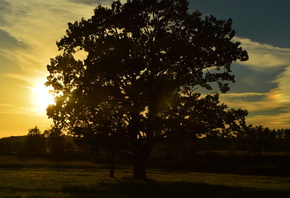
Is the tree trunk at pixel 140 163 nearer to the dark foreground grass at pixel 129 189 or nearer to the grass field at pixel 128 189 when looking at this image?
the grass field at pixel 128 189

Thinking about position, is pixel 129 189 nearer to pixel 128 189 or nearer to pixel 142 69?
→ pixel 128 189

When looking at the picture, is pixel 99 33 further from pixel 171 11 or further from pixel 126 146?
pixel 126 146

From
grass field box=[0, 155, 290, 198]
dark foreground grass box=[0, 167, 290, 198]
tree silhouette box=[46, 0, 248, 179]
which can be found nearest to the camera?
dark foreground grass box=[0, 167, 290, 198]

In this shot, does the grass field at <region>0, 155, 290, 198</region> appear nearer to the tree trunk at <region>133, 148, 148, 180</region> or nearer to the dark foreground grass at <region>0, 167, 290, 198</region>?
the dark foreground grass at <region>0, 167, 290, 198</region>

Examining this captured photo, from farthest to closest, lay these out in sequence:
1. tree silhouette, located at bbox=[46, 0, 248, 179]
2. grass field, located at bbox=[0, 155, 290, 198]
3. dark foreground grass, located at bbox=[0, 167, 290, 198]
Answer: tree silhouette, located at bbox=[46, 0, 248, 179], grass field, located at bbox=[0, 155, 290, 198], dark foreground grass, located at bbox=[0, 167, 290, 198]

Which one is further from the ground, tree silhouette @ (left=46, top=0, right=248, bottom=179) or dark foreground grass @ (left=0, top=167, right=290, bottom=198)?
tree silhouette @ (left=46, top=0, right=248, bottom=179)

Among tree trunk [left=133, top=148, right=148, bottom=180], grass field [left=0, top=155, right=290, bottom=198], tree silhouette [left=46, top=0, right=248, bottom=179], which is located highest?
tree silhouette [left=46, top=0, right=248, bottom=179]

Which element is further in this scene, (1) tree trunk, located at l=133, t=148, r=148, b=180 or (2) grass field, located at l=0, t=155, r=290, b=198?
(1) tree trunk, located at l=133, t=148, r=148, b=180

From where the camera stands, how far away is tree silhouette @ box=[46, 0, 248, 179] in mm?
29594

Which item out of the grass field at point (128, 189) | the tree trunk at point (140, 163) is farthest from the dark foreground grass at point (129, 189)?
the tree trunk at point (140, 163)

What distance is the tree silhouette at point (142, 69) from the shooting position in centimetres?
2959

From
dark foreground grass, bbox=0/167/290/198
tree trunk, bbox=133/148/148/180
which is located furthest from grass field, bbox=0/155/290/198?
tree trunk, bbox=133/148/148/180

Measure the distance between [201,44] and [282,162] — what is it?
94.2 metres

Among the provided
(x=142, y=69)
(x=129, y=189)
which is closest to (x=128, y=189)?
(x=129, y=189)
